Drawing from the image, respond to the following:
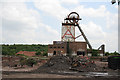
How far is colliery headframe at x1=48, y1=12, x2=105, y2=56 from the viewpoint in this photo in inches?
1626

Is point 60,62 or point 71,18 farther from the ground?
point 71,18

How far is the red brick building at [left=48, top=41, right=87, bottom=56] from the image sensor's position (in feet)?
135

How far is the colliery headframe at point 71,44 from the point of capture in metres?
41.3

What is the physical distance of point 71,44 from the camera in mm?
41906

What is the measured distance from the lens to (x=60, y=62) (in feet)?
80.3

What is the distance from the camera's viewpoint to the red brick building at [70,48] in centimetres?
4122

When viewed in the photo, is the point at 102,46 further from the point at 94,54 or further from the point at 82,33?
the point at 82,33

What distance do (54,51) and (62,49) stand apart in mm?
2262

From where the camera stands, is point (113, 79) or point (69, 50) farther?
point (69, 50)

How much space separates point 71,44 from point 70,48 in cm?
114

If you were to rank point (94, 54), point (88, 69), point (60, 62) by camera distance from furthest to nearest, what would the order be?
point (94, 54) → point (60, 62) → point (88, 69)

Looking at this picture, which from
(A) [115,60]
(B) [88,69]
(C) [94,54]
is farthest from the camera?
(C) [94,54]

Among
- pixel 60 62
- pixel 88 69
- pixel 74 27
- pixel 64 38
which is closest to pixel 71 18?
pixel 74 27

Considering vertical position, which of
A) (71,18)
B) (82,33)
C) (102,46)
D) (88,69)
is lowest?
(88,69)
